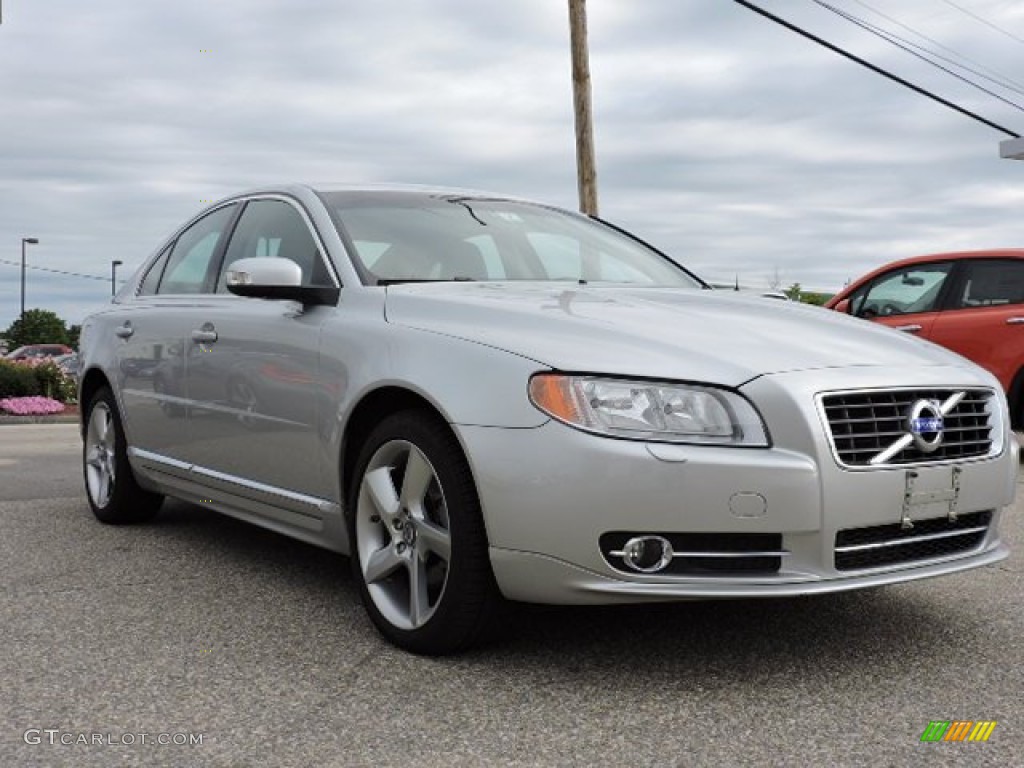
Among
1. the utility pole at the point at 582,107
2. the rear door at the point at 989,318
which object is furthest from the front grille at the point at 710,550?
the utility pole at the point at 582,107

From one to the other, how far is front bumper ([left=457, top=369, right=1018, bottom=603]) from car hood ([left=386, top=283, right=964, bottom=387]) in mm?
154

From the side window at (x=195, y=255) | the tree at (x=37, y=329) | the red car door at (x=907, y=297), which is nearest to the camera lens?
the side window at (x=195, y=255)

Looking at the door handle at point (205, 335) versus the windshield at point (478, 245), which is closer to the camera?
the windshield at point (478, 245)

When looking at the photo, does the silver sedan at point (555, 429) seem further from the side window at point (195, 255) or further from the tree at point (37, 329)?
the tree at point (37, 329)

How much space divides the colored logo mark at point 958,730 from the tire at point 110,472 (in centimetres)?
406

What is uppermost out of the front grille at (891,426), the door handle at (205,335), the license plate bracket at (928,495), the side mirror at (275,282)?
the side mirror at (275,282)

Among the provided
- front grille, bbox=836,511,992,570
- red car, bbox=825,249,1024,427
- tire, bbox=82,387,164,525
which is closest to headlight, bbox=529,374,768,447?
front grille, bbox=836,511,992,570

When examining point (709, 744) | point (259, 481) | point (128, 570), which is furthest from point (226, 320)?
point (709, 744)

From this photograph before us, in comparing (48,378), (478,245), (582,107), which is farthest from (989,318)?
(48,378)

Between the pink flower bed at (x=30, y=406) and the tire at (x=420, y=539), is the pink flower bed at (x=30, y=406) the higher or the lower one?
the lower one

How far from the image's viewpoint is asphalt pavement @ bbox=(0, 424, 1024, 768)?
9.75 ft

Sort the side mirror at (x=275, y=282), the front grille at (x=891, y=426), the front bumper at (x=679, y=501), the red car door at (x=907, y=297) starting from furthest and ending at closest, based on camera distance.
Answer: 1. the red car door at (x=907, y=297)
2. the side mirror at (x=275, y=282)
3. the front grille at (x=891, y=426)
4. the front bumper at (x=679, y=501)

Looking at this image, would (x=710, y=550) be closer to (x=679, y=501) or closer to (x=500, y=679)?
(x=679, y=501)

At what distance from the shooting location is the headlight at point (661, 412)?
10.8 ft
